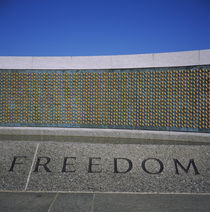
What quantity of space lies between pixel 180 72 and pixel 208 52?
1002mm

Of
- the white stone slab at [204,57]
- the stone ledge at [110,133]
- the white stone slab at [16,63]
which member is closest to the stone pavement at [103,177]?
the stone ledge at [110,133]

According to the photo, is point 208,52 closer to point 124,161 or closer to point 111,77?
point 111,77

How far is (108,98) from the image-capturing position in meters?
6.18

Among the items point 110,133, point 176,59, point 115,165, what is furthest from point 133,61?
point 115,165

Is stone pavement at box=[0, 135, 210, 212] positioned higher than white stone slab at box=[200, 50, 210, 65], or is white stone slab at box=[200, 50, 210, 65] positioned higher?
white stone slab at box=[200, 50, 210, 65]

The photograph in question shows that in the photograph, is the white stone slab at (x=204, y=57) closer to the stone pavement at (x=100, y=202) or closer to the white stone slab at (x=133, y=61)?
the white stone slab at (x=133, y=61)

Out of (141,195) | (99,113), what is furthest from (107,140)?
(141,195)

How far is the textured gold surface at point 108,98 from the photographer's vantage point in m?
5.59

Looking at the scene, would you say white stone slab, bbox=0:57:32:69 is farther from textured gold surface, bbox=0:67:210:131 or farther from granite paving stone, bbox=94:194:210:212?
granite paving stone, bbox=94:194:210:212

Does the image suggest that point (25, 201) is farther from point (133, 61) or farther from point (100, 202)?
point (133, 61)

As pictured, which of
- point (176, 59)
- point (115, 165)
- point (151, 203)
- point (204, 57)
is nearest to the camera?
point (151, 203)

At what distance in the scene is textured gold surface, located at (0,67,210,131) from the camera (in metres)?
5.59

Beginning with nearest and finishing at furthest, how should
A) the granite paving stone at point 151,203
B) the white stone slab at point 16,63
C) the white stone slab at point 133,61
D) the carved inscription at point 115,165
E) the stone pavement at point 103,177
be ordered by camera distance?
1. the granite paving stone at point 151,203
2. the stone pavement at point 103,177
3. the carved inscription at point 115,165
4. the white stone slab at point 133,61
5. the white stone slab at point 16,63

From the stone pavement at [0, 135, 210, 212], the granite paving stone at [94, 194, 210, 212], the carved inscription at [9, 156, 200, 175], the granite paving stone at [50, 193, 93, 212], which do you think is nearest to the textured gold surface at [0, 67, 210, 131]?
the stone pavement at [0, 135, 210, 212]
